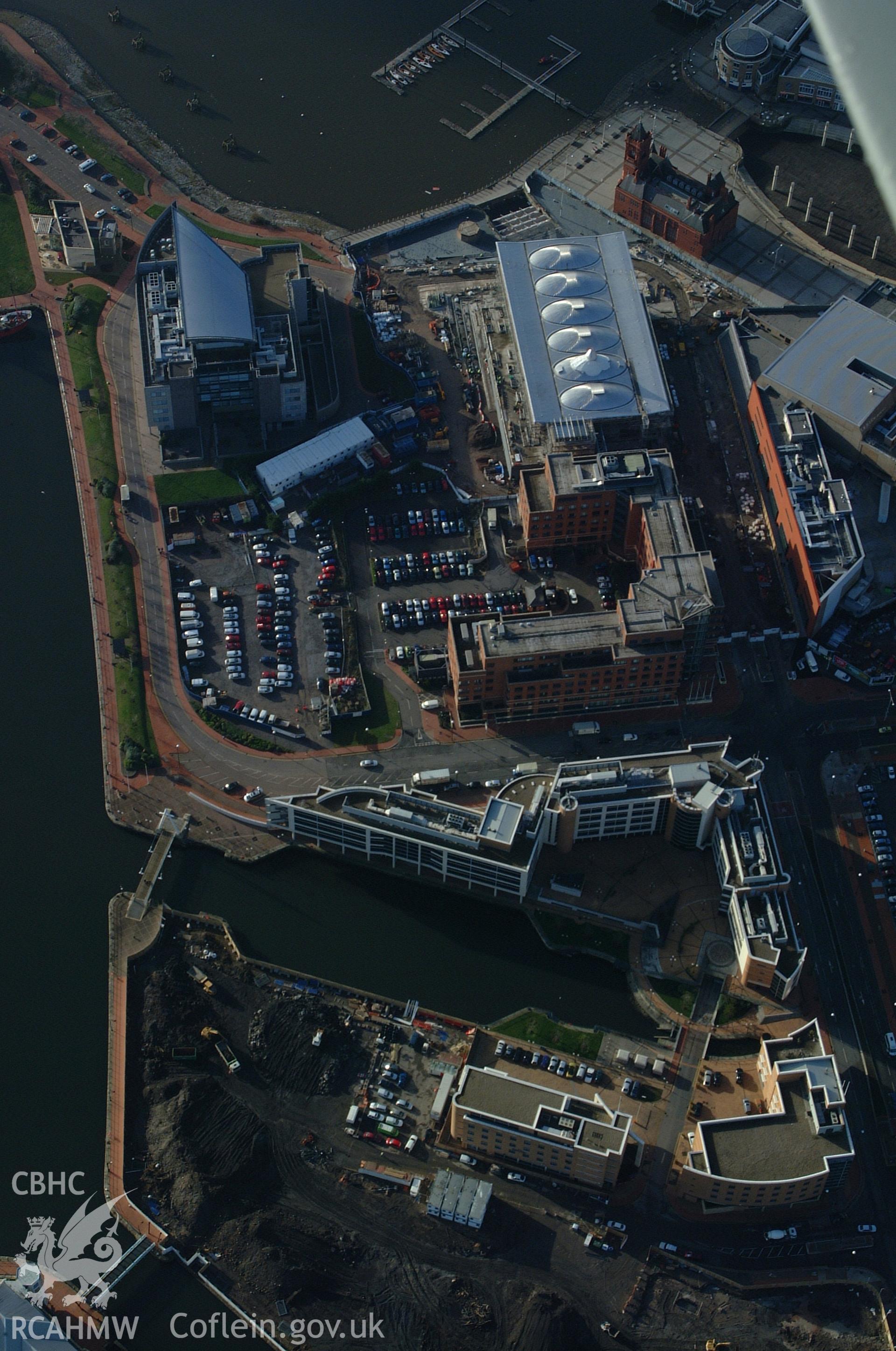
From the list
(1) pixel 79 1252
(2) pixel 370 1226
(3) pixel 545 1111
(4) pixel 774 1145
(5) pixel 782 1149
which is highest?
(3) pixel 545 1111

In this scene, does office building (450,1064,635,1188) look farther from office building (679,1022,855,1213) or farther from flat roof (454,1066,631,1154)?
office building (679,1022,855,1213)

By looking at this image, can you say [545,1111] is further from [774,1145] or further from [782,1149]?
[782,1149]

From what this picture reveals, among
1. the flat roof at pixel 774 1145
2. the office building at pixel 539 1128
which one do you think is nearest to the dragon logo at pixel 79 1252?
the office building at pixel 539 1128

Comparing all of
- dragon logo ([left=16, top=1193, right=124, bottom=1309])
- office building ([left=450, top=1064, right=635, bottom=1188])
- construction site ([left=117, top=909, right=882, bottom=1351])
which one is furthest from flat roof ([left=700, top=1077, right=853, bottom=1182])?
dragon logo ([left=16, top=1193, right=124, bottom=1309])

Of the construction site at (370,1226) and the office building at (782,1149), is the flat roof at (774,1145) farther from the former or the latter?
the construction site at (370,1226)

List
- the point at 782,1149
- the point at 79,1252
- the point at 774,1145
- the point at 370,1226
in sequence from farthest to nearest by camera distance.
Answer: the point at 370,1226 → the point at 79,1252 → the point at 774,1145 → the point at 782,1149

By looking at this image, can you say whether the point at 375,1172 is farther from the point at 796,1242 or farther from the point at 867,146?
the point at 867,146

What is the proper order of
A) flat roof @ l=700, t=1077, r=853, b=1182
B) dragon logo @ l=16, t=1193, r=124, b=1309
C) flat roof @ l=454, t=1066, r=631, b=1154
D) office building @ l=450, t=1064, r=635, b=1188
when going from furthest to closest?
dragon logo @ l=16, t=1193, r=124, b=1309 < office building @ l=450, t=1064, r=635, b=1188 < flat roof @ l=454, t=1066, r=631, b=1154 < flat roof @ l=700, t=1077, r=853, b=1182

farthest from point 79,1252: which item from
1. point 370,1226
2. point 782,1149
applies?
point 782,1149
